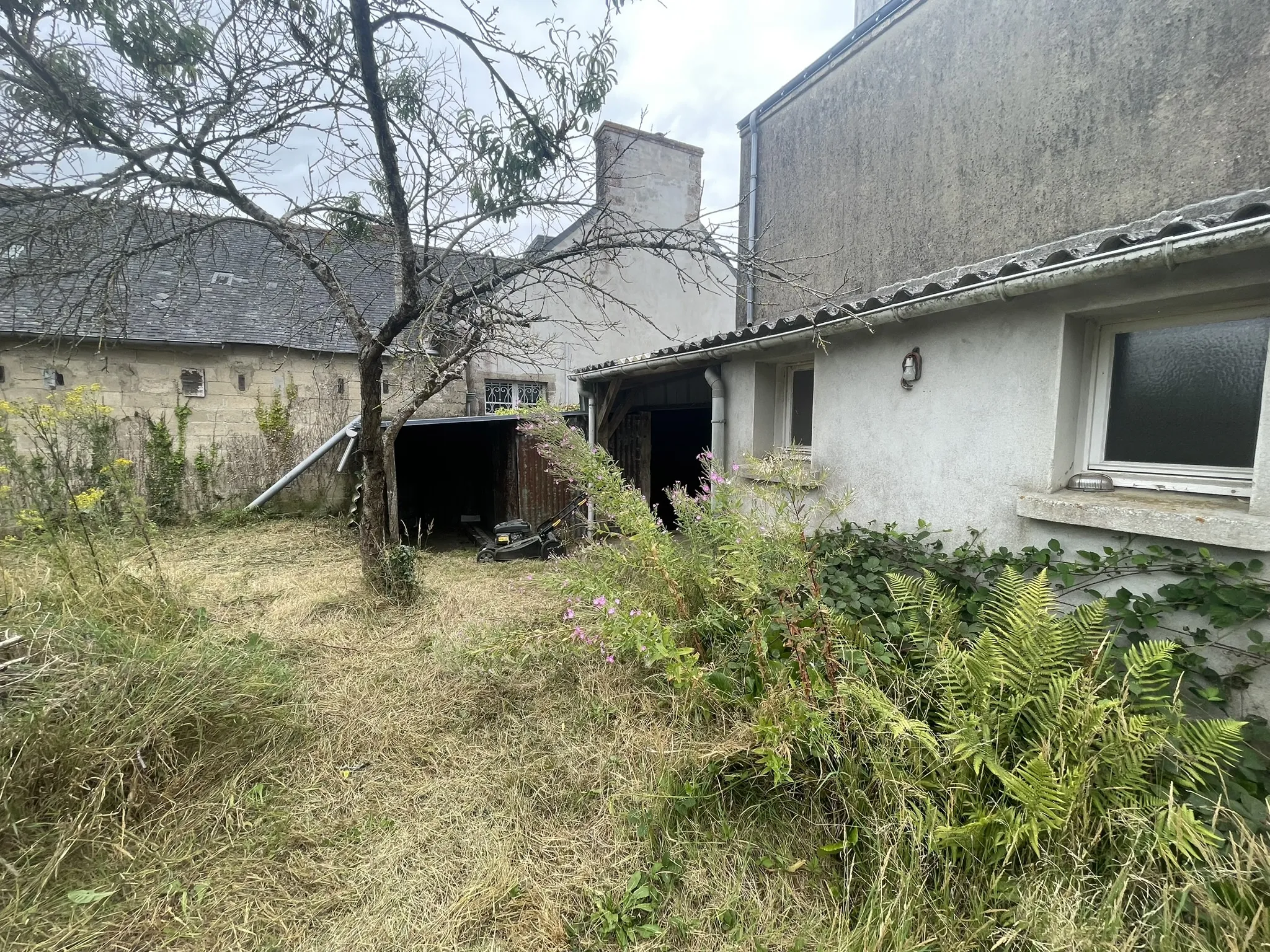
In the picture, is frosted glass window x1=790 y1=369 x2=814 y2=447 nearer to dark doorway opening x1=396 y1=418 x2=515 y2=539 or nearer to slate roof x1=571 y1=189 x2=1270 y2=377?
slate roof x1=571 y1=189 x2=1270 y2=377

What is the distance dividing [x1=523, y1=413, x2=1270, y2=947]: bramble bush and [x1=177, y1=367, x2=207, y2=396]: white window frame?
472 inches

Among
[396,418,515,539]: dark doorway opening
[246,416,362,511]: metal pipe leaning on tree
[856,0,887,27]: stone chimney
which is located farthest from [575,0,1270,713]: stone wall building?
[246,416,362,511]: metal pipe leaning on tree

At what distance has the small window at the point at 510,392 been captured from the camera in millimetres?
13641

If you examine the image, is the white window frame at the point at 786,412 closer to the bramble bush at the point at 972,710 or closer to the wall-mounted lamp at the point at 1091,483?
the bramble bush at the point at 972,710

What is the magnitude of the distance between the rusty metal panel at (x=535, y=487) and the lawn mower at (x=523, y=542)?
0.91 ft

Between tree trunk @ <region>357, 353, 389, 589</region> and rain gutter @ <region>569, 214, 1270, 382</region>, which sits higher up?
rain gutter @ <region>569, 214, 1270, 382</region>

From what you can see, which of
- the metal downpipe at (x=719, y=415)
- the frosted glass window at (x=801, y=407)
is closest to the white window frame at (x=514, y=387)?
the metal downpipe at (x=719, y=415)

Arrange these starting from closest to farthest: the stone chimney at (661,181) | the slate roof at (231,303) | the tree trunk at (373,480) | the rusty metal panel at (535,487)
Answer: the tree trunk at (373,480), the rusty metal panel at (535,487), the slate roof at (231,303), the stone chimney at (661,181)

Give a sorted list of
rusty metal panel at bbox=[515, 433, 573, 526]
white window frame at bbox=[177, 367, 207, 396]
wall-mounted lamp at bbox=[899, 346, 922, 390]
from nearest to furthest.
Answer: wall-mounted lamp at bbox=[899, 346, 922, 390] → rusty metal panel at bbox=[515, 433, 573, 526] → white window frame at bbox=[177, 367, 207, 396]

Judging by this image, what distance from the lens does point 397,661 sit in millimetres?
4262

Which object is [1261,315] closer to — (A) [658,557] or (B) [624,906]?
(A) [658,557]

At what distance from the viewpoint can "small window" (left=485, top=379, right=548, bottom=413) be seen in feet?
44.8

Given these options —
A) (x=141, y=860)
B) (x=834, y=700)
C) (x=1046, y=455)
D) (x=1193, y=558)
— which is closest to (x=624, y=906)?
(x=834, y=700)

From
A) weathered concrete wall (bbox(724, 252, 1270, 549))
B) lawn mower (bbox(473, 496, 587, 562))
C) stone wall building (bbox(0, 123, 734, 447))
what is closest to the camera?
weathered concrete wall (bbox(724, 252, 1270, 549))
